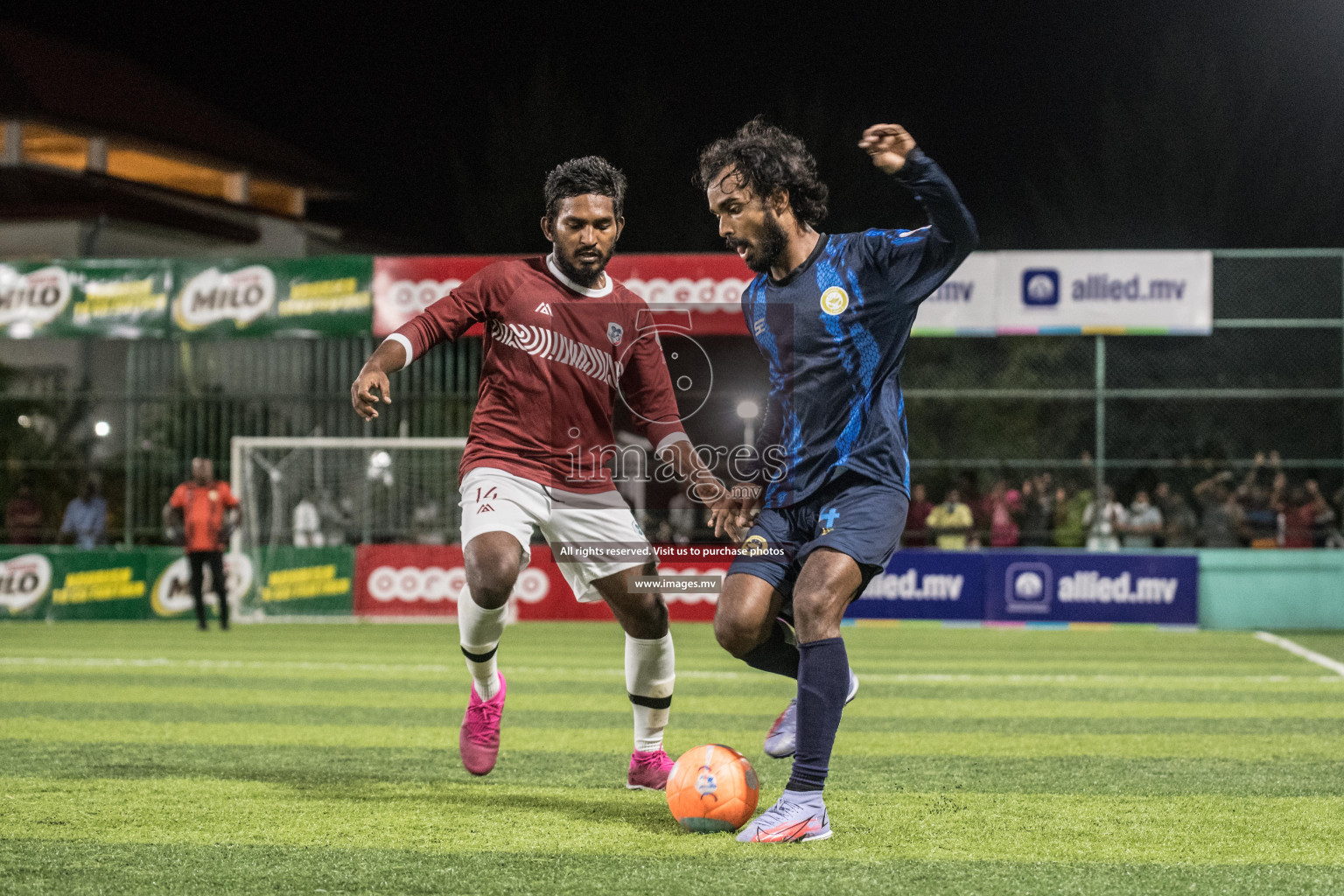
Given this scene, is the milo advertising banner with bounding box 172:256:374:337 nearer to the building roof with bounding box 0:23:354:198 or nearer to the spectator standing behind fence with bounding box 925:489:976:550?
the spectator standing behind fence with bounding box 925:489:976:550

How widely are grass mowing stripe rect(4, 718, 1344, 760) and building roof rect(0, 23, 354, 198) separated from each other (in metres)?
28.1

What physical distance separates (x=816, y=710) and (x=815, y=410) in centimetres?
98

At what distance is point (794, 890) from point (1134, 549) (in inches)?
556

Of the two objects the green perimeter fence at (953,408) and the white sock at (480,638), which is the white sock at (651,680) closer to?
the white sock at (480,638)

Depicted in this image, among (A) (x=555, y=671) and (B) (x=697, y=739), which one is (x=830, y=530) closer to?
(B) (x=697, y=739)

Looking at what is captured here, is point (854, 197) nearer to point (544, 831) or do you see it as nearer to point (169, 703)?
point (169, 703)

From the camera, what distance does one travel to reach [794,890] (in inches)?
153

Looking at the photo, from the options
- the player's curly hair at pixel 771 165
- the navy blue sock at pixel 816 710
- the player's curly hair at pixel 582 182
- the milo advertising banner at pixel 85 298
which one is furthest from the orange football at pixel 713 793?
the milo advertising banner at pixel 85 298

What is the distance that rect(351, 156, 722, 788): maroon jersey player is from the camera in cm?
546

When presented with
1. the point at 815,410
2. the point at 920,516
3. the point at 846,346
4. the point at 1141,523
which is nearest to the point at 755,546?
the point at 815,410

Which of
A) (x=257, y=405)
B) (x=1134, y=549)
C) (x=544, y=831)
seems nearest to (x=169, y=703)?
(x=544, y=831)

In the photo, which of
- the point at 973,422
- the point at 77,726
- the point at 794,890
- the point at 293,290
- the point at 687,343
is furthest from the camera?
the point at 973,422

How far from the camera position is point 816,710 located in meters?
4.55

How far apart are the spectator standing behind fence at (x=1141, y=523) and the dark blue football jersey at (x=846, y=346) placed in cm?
1317
